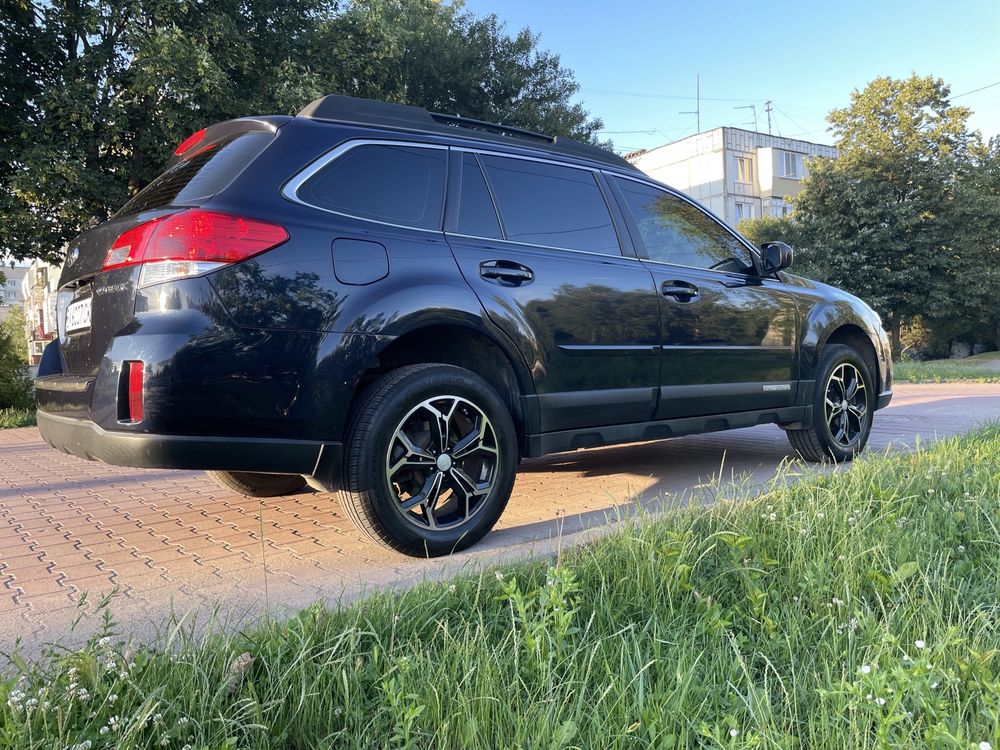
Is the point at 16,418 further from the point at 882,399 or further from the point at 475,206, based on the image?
the point at 882,399

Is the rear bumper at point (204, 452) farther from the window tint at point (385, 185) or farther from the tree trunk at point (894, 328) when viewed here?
the tree trunk at point (894, 328)

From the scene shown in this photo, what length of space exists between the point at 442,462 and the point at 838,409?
3240mm

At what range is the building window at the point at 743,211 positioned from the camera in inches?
1811

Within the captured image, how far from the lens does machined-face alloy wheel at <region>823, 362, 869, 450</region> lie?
194 inches

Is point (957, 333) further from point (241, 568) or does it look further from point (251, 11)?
point (241, 568)

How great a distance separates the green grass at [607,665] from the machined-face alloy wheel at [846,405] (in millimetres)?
2474

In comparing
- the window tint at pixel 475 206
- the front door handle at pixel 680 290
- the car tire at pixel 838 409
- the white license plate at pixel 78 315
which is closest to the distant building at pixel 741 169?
the car tire at pixel 838 409

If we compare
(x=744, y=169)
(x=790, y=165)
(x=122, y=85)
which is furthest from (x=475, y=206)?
(x=790, y=165)

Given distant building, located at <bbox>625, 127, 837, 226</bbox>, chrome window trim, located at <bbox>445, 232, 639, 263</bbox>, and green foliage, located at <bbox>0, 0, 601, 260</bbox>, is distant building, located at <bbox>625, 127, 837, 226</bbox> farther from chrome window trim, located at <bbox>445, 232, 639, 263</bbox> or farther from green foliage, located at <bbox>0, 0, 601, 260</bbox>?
chrome window trim, located at <bbox>445, 232, 639, 263</bbox>

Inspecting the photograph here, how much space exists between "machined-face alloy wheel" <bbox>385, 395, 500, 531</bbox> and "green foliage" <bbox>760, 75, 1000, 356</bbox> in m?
29.2

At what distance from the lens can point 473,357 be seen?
328 centimetres

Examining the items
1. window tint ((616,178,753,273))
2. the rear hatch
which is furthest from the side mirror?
the rear hatch

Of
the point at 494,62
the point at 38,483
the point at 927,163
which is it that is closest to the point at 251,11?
the point at 494,62

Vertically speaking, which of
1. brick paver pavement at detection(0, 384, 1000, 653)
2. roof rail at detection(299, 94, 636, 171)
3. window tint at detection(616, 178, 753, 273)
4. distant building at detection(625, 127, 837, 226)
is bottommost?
brick paver pavement at detection(0, 384, 1000, 653)
